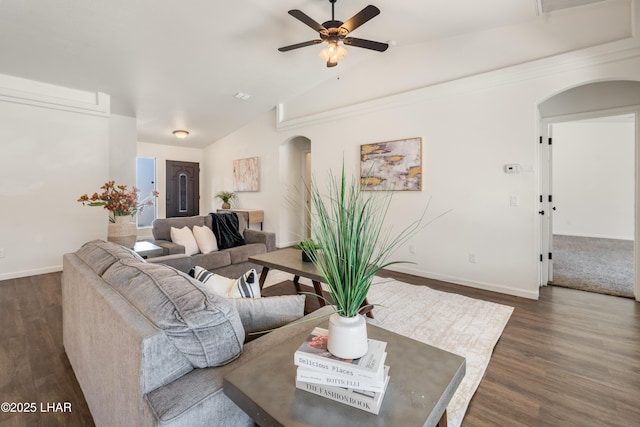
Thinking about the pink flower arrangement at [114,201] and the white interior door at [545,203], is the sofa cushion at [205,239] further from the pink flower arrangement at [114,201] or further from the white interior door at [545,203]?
the white interior door at [545,203]

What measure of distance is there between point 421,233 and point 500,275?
3.47ft

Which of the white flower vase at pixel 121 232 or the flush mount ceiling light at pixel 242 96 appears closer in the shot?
the white flower vase at pixel 121 232

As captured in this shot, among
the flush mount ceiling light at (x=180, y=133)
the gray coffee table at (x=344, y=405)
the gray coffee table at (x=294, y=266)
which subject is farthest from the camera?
the flush mount ceiling light at (x=180, y=133)

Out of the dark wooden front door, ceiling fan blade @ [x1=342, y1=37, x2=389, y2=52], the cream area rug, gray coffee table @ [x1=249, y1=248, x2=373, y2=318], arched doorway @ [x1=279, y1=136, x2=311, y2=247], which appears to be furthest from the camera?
the dark wooden front door

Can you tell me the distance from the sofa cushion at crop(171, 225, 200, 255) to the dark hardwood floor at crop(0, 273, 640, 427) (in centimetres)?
124

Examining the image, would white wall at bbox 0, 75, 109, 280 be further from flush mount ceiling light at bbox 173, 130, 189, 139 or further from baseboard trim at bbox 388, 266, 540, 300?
baseboard trim at bbox 388, 266, 540, 300

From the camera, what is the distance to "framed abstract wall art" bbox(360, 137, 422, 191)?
4117 millimetres

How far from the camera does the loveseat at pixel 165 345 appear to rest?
846 mm

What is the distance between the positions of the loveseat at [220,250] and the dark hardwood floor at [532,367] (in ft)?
3.85

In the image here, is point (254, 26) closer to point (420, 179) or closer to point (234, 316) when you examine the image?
point (420, 179)

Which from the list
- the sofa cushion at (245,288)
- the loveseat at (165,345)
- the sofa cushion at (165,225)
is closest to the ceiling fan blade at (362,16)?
the sofa cushion at (245,288)

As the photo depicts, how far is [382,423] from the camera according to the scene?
2.30 feet

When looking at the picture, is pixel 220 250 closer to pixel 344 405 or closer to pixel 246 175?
pixel 246 175

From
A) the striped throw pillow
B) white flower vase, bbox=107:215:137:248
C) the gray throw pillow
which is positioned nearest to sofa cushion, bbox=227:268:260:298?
the striped throw pillow
